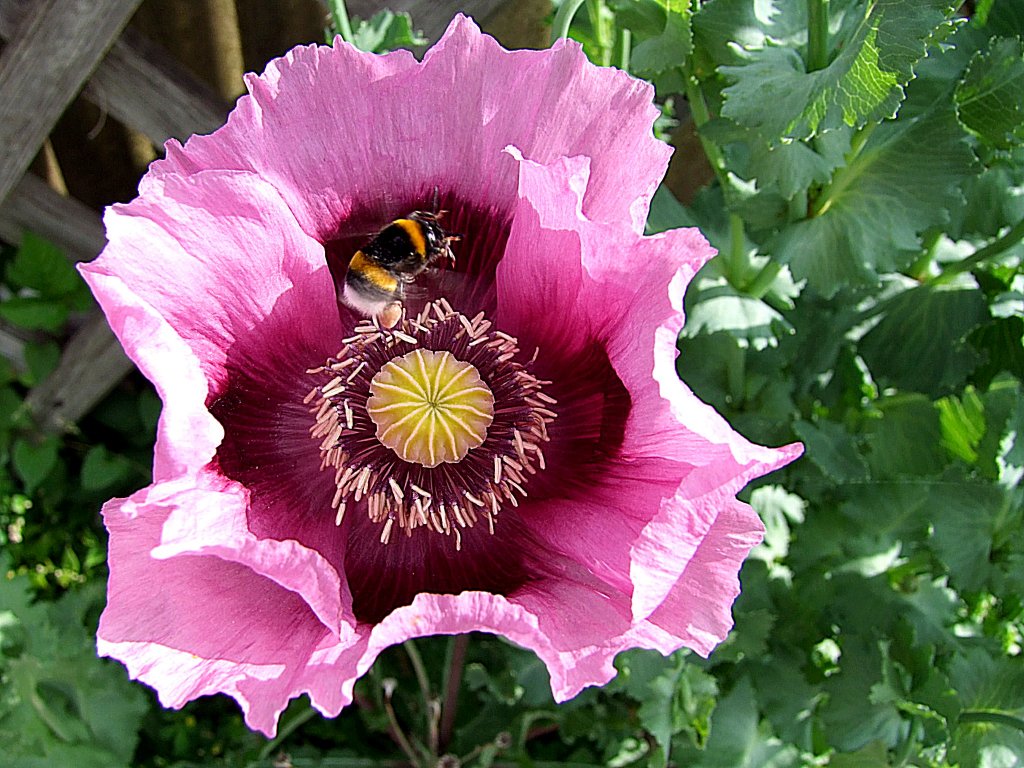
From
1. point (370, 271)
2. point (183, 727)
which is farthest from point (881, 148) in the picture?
point (183, 727)

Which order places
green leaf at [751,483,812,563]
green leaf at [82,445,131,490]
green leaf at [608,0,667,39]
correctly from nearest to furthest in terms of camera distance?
green leaf at [608,0,667,39]
green leaf at [751,483,812,563]
green leaf at [82,445,131,490]

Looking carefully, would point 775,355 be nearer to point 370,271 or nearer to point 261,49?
point 370,271

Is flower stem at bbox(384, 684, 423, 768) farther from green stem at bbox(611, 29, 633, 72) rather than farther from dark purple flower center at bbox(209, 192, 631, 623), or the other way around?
green stem at bbox(611, 29, 633, 72)

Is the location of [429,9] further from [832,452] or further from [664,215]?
[832,452]

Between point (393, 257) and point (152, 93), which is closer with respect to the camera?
point (393, 257)

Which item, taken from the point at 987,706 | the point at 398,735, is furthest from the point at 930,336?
the point at 398,735

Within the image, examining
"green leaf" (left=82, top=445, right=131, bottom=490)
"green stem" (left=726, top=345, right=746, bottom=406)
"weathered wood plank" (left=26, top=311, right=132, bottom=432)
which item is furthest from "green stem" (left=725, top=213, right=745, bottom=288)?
"green leaf" (left=82, top=445, right=131, bottom=490)
